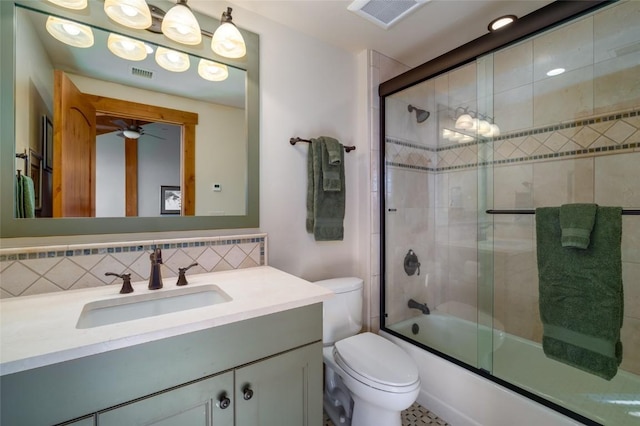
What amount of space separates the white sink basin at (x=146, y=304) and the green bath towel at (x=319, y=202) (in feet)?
2.40

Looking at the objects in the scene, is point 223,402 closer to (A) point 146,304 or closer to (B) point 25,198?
(A) point 146,304

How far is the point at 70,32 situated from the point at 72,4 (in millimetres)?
A: 110

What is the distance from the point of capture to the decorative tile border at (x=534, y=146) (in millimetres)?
1480

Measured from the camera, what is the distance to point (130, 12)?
1154 mm

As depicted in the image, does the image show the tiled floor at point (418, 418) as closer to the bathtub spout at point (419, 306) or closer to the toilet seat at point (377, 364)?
the toilet seat at point (377, 364)

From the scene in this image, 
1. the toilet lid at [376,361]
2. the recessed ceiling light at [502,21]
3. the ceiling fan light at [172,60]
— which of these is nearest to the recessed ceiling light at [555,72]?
the recessed ceiling light at [502,21]

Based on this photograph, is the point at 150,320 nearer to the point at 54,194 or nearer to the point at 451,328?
the point at 54,194

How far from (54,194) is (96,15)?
77 centimetres

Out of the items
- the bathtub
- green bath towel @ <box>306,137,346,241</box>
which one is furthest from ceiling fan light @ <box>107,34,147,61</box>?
the bathtub

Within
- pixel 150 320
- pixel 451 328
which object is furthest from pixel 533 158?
pixel 150 320

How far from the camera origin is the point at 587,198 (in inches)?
62.4

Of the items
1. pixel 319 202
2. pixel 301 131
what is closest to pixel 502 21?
pixel 301 131

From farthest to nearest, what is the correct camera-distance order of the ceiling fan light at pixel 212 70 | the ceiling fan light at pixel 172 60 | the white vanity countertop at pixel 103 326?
the ceiling fan light at pixel 212 70, the ceiling fan light at pixel 172 60, the white vanity countertop at pixel 103 326

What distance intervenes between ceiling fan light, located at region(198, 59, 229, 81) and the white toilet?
1.27m
